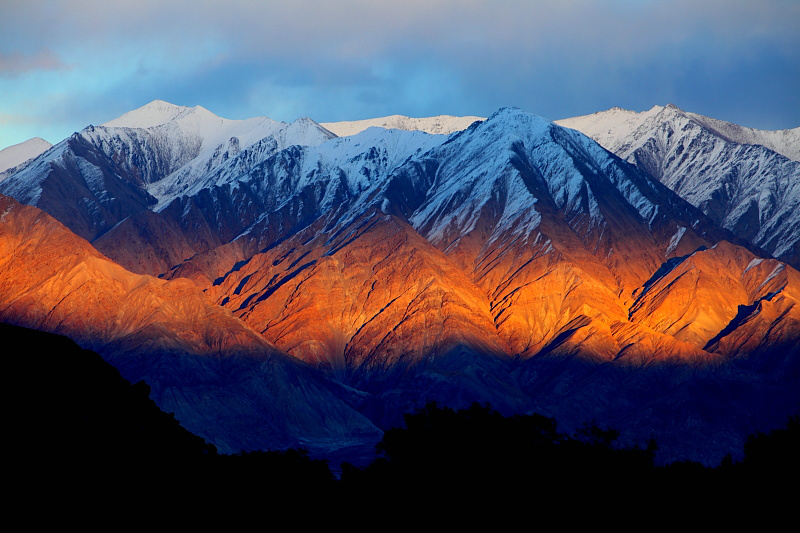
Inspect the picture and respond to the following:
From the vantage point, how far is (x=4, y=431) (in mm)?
53469

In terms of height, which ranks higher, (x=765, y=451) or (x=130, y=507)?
(x=765, y=451)

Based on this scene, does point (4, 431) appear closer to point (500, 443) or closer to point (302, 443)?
point (500, 443)

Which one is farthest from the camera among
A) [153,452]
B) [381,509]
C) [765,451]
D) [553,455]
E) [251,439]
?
[251,439]

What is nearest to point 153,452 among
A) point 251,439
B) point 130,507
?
point 130,507

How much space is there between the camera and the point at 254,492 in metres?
61.9

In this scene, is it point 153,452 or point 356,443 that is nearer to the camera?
point 153,452

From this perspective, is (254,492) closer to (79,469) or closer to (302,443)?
(79,469)

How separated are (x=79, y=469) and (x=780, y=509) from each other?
34152 millimetres

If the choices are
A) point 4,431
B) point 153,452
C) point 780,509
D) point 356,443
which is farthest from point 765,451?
point 356,443

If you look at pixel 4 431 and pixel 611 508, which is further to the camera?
pixel 611 508

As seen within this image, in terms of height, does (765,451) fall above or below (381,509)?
above

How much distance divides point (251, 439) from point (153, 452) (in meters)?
134

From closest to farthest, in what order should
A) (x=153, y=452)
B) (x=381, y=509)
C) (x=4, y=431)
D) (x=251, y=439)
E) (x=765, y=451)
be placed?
(x=4, y=431) → (x=153, y=452) → (x=381, y=509) → (x=765, y=451) → (x=251, y=439)


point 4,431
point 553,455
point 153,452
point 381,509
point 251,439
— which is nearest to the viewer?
point 4,431
